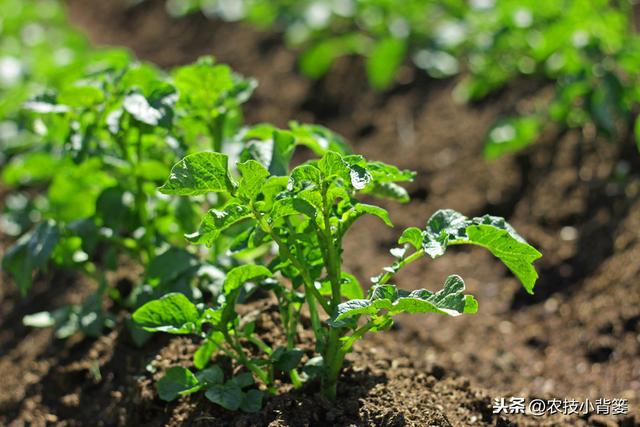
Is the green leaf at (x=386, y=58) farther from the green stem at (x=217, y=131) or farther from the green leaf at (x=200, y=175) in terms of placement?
the green leaf at (x=200, y=175)

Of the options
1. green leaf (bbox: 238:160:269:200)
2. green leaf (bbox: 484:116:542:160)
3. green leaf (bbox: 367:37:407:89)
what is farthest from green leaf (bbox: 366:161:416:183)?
green leaf (bbox: 367:37:407:89)

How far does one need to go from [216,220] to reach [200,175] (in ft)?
0.37

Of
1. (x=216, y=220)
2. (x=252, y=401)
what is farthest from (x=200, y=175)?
(x=252, y=401)

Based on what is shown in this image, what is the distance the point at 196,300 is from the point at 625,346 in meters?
1.43

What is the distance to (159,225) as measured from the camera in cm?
282

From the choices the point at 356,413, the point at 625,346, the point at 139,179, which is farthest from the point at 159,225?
the point at 625,346

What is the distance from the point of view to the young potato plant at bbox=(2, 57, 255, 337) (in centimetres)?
250

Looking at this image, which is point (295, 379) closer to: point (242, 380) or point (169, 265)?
point (242, 380)

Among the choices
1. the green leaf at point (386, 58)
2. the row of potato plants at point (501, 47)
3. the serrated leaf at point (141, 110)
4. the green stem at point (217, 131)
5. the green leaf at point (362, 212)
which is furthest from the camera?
the green leaf at point (386, 58)

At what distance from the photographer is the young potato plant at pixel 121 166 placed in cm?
250

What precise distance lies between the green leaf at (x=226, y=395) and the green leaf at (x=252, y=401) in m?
0.02

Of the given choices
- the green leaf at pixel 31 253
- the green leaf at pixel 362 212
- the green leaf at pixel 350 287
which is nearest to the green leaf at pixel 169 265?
the green leaf at pixel 31 253

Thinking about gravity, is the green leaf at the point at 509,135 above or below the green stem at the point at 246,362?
above

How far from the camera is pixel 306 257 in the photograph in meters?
2.20
